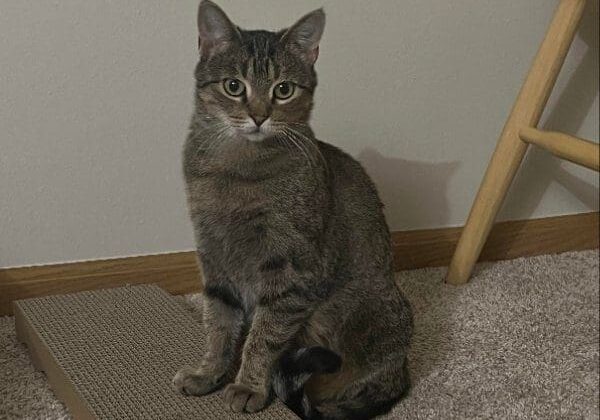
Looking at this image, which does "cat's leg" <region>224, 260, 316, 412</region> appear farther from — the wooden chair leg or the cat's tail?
the wooden chair leg

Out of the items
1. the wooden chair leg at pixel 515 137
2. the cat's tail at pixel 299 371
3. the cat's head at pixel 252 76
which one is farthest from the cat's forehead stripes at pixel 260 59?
the wooden chair leg at pixel 515 137

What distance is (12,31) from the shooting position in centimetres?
128

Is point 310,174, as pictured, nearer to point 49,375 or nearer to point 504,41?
point 49,375

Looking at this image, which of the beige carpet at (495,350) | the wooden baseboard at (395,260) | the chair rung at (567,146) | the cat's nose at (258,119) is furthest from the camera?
the wooden baseboard at (395,260)

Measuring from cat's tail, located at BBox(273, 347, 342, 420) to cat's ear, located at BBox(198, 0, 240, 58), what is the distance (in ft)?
1.32

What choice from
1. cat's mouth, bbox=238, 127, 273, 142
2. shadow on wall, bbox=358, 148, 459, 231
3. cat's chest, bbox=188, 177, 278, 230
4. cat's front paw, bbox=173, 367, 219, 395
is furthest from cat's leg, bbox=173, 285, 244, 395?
shadow on wall, bbox=358, 148, 459, 231

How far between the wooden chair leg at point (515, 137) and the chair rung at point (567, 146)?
32 mm

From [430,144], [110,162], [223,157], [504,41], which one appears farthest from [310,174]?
[504,41]

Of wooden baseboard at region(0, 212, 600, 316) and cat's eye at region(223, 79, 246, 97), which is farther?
wooden baseboard at region(0, 212, 600, 316)

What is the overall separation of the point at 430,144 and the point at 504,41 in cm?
25

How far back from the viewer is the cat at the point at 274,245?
1.04 meters

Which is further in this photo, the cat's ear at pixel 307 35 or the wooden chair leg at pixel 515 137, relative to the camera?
the wooden chair leg at pixel 515 137

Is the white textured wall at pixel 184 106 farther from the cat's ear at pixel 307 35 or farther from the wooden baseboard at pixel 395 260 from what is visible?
the cat's ear at pixel 307 35

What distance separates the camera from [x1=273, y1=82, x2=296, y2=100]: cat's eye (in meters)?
1.04
